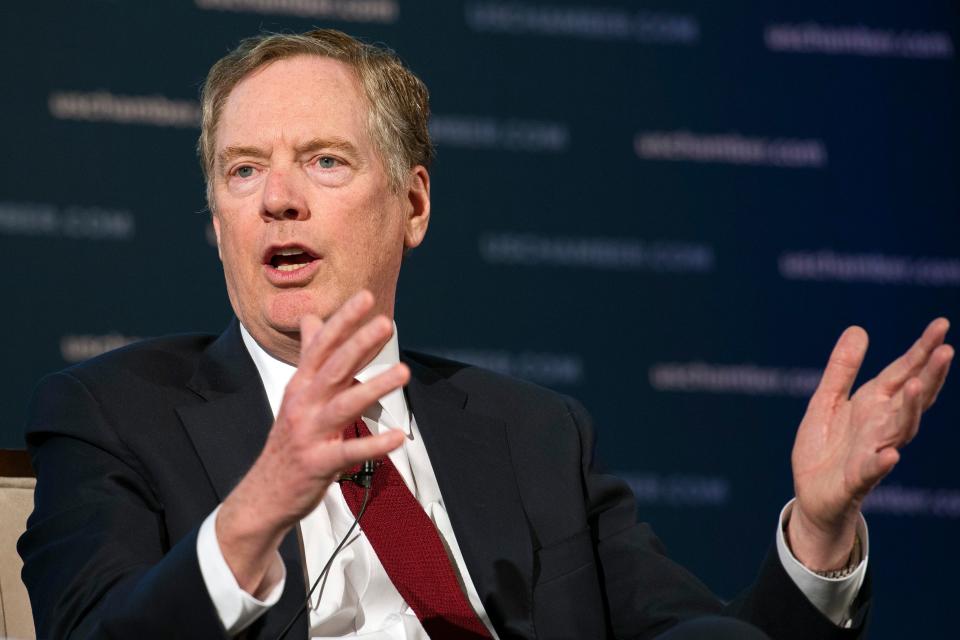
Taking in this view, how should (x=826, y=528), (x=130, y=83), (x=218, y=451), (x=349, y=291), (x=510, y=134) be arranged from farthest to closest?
(x=510, y=134)
(x=130, y=83)
(x=349, y=291)
(x=218, y=451)
(x=826, y=528)

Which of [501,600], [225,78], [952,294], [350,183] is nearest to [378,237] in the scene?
[350,183]

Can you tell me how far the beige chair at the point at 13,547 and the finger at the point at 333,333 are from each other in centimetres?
92

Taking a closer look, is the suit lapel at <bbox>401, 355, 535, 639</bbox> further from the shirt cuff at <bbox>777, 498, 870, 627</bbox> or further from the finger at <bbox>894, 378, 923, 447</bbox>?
the finger at <bbox>894, 378, 923, 447</bbox>

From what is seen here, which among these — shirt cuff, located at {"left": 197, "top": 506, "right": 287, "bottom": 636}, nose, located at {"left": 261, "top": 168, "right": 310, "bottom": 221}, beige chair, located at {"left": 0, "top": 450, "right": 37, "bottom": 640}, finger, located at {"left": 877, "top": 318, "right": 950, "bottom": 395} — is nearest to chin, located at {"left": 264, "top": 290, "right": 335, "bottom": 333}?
nose, located at {"left": 261, "top": 168, "right": 310, "bottom": 221}

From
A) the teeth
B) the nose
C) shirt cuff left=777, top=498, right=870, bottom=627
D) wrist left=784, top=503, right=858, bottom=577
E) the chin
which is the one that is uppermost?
the nose

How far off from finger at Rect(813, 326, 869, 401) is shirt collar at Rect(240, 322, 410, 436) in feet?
2.24

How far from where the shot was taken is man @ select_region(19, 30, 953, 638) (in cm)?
153

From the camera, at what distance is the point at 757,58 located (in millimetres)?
4168

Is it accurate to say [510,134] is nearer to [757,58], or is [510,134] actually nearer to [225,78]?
[757,58]

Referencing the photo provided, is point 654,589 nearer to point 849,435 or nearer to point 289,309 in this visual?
point 849,435

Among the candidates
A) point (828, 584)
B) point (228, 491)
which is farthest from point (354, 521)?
point (828, 584)

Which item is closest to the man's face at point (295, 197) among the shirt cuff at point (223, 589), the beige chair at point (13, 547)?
the beige chair at point (13, 547)

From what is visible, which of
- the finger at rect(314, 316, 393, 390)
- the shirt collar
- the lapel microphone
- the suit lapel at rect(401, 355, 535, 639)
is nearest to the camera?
the finger at rect(314, 316, 393, 390)

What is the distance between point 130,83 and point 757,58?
188cm
